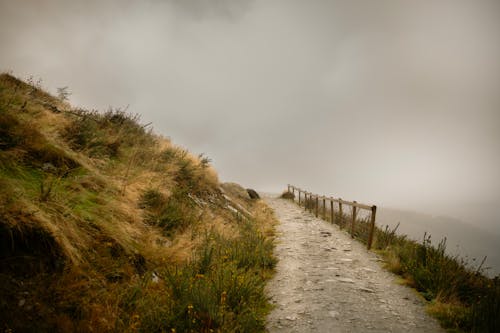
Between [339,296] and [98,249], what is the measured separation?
4.00 meters

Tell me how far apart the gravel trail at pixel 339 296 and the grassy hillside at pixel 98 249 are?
484 mm

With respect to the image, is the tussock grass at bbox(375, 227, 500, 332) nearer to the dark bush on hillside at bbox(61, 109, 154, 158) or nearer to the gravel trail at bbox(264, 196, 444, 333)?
the gravel trail at bbox(264, 196, 444, 333)

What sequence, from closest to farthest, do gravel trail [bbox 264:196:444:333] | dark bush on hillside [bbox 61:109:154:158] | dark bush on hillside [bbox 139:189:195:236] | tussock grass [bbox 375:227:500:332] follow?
1. tussock grass [bbox 375:227:500:332]
2. gravel trail [bbox 264:196:444:333]
3. dark bush on hillside [bbox 139:189:195:236]
4. dark bush on hillside [bbox 61:109:154:158]

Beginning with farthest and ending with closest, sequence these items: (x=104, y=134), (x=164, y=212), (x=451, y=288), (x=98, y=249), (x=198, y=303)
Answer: (x=104, y=134) < (x=164, y=212) < (x=451, y=288) < (x=98, y=249) < (x=198, y=303)

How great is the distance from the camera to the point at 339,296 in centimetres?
446

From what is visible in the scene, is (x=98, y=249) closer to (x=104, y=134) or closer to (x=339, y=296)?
(x=339, y=296)

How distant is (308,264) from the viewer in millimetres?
6320

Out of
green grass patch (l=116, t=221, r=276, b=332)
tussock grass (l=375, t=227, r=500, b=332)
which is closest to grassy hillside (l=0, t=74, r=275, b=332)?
green grass patch (l=116, t=221, r=276, b=332)

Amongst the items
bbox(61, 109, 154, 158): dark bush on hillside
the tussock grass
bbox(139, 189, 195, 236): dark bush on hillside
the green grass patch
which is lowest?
the green grass patch

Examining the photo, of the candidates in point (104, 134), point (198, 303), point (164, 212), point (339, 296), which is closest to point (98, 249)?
point (198, 303)

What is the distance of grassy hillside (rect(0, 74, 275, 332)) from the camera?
101 inches

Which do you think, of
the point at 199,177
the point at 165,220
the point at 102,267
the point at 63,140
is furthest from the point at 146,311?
the point at 199,177

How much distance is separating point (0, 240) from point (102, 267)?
1080 millimetres

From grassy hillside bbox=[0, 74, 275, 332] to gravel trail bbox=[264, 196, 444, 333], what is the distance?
484mm
